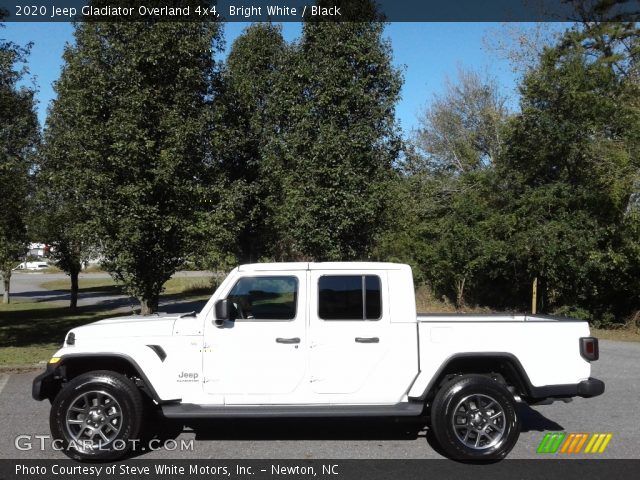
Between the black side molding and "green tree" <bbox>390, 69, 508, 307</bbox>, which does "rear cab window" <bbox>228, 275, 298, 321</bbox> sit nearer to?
the black side molding

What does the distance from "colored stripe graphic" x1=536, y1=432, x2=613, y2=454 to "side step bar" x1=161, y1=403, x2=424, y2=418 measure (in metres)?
1.44

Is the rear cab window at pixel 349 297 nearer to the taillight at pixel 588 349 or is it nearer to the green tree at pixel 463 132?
the taillight at pixel 588 349

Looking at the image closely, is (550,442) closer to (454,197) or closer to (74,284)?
(454,197)

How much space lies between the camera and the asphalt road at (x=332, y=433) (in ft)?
18.7

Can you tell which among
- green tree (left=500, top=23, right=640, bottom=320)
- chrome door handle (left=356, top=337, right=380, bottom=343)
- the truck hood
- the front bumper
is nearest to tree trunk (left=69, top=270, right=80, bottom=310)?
green tree (left=500, top=23, right=640, bottom=320)

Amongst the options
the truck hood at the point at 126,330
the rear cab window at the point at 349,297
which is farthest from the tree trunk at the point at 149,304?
the rear cab window at the point at 349,297

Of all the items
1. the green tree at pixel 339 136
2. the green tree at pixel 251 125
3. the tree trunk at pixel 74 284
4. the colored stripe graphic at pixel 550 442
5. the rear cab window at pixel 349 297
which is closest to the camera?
the rear cab window at pixel 349 297

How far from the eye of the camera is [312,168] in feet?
43.6

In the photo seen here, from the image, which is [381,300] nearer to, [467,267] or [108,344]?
[108,344]

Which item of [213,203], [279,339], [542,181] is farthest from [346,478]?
[542,181]

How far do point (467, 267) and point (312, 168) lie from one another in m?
8.30

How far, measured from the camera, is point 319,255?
13.9 m

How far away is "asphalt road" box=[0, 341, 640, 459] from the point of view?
5695 mm

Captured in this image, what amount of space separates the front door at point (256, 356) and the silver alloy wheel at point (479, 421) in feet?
4.81
